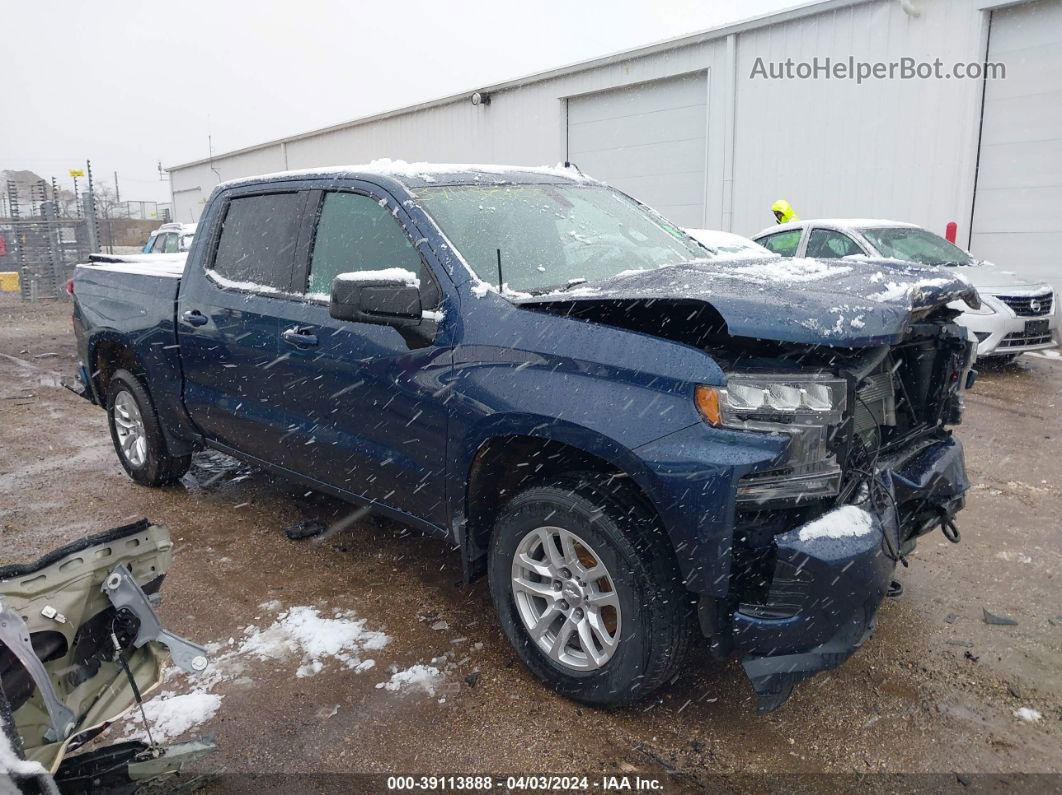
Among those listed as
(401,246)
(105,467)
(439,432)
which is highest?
(401,246)

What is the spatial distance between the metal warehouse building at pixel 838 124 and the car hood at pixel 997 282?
209 cm

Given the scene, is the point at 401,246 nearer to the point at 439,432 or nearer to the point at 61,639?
the point at 439,432

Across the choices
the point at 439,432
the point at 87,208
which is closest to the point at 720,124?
the point at 439,432

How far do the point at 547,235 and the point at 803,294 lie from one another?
50.8 inches

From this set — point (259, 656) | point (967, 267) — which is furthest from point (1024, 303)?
point (259, 656)

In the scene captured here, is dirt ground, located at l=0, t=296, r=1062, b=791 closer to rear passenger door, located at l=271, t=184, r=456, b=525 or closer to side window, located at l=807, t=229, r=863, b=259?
rear passenger door, located at l=271, t=184, r=456, b=525

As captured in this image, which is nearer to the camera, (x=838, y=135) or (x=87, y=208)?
(x=838, y=135)

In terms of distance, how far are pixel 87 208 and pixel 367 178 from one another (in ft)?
69.3

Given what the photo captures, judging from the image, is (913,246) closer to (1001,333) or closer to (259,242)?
(1001,333)

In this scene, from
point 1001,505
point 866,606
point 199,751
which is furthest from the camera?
point 1001,505

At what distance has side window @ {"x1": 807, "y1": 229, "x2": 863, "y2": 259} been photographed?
343 inches

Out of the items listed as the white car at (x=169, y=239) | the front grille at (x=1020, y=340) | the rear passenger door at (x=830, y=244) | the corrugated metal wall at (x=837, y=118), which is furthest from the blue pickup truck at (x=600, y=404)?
the white car at (x=169, y=239)

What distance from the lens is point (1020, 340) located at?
8.32 meters

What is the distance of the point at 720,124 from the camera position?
43.4 feet
